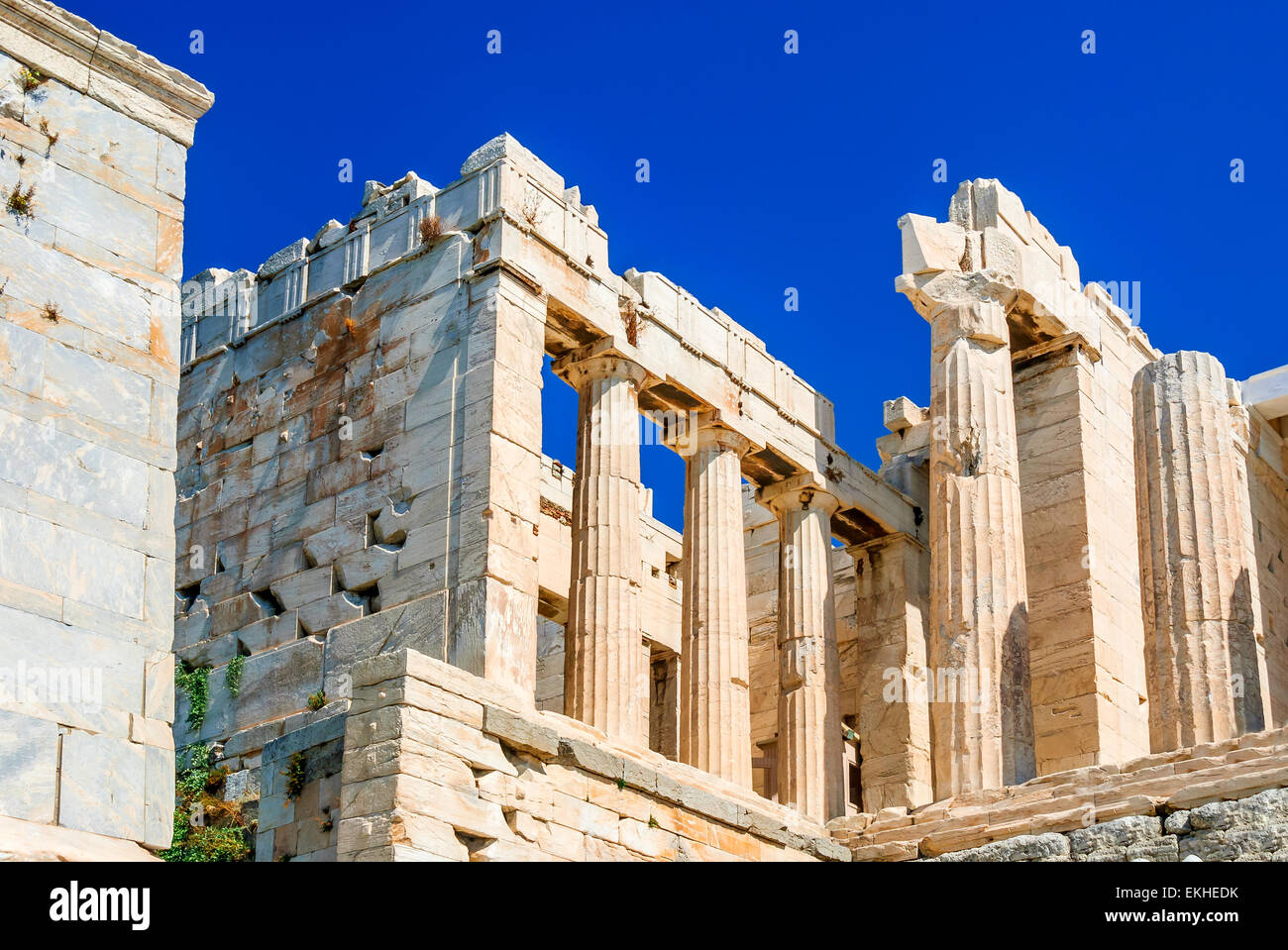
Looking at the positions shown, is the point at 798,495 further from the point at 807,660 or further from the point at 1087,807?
the point at 1087,807

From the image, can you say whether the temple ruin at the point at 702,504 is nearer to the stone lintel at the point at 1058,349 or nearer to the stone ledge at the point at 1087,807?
the stone lintel at the point at 1058,349

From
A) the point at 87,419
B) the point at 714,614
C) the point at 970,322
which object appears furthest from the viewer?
the point at 970,322

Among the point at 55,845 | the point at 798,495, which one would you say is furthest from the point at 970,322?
the point at 55,845

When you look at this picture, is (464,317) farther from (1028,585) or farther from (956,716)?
(1028,585)

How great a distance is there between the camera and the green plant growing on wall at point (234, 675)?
24.6 m

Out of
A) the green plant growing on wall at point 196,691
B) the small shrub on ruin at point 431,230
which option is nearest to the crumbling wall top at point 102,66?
the small shrub on ruin at point 431,230

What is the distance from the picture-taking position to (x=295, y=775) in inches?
731

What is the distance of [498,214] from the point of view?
24.1 metres

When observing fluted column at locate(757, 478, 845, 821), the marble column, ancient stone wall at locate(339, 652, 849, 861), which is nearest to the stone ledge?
ancient stone wall at locate(339, 652, 849, 861)

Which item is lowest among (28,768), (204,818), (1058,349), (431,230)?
(28,768)

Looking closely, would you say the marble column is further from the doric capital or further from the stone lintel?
the doric capital

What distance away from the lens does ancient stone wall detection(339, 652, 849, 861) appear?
17.0 meters

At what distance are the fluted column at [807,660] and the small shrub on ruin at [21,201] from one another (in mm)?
16489

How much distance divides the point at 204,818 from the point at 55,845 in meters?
11.5
